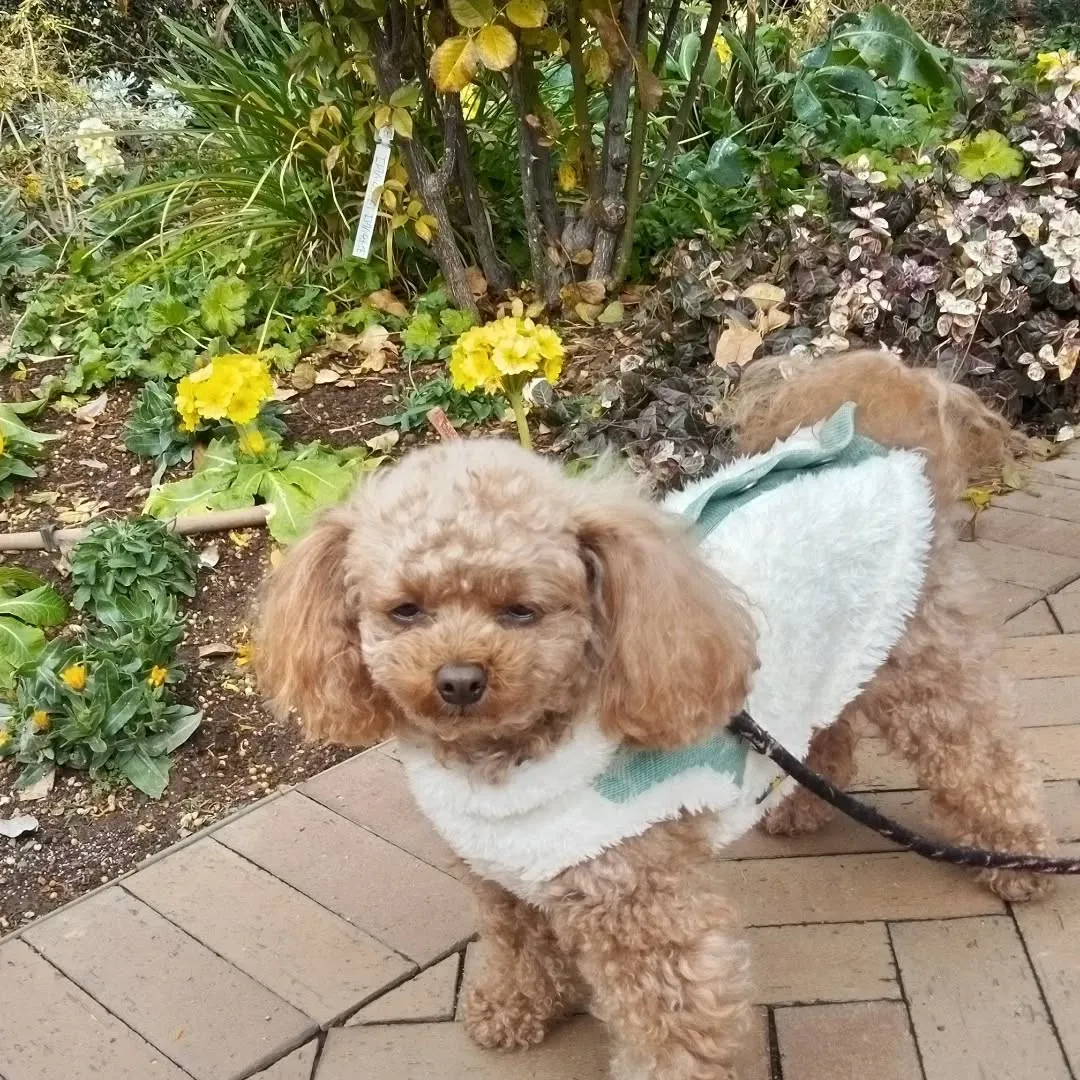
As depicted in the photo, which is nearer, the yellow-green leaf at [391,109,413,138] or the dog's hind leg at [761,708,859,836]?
the dog's hind leg at [761,708,859,836]

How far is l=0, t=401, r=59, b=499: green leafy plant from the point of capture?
12.3 ft

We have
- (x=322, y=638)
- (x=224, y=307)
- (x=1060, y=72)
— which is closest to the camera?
(x=322, y=638)

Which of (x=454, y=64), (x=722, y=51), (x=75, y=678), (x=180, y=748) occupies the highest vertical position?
(x=454, y=64)

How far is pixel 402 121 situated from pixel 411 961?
2.62m

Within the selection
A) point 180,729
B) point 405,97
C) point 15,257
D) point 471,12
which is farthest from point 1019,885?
point 15,257

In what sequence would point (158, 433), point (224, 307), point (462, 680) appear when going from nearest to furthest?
A: point (462, 680) < point (158, 433) < point (224, 307)

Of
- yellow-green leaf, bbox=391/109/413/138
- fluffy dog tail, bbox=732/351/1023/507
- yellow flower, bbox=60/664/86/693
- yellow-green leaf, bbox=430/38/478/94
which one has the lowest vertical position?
yellow flower, bbox=60/664/86/693

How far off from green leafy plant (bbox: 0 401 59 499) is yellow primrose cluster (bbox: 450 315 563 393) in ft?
4.99

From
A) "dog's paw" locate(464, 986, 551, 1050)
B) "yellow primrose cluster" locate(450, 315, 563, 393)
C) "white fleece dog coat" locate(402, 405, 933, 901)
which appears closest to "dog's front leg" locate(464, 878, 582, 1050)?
"dog's paw" locate(464, 986, 551, 1050)

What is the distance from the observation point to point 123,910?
2.45m

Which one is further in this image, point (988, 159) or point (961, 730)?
point (988, 159)

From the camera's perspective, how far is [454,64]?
132 inches

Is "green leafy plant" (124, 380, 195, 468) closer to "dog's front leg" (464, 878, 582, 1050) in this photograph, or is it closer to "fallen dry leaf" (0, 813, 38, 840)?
"fallen dry leaf" (0, 813, 38, 840)

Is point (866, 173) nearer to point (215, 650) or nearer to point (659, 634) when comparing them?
point (215, 650)
